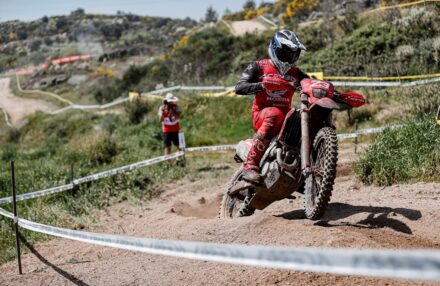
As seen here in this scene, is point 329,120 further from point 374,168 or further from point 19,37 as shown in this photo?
point 19,37

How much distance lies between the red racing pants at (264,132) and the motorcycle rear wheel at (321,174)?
0.60 metres

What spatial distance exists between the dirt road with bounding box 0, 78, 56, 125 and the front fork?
27.3 meters

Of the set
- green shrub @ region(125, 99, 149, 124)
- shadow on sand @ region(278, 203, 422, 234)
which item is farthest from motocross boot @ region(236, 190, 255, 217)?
green shrub @ region(125, 99, 149, 124)

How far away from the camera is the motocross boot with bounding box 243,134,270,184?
236 inches

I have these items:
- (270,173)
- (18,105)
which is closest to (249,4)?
(18,105)

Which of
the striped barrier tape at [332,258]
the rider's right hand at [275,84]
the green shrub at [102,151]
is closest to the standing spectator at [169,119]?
the green shrub at [102,151]

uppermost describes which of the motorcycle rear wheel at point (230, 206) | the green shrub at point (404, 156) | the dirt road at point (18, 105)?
the green shrub at point (404, 156)

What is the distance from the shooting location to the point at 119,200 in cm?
998

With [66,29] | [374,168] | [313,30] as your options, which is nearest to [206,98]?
[313,30]

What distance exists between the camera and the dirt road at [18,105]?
1281 inches

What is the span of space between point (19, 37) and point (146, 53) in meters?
18.5

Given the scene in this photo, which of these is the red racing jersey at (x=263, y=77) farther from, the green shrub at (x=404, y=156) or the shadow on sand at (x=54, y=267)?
the shadow on sand at (x=54, y=267)

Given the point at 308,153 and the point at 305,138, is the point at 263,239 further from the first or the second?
the point at 305,138

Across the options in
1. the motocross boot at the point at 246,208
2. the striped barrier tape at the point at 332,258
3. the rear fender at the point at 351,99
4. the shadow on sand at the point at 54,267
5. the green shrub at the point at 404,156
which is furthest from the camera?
the green shrub at the point at 404,156
